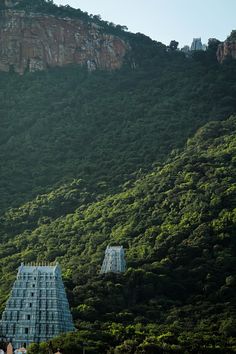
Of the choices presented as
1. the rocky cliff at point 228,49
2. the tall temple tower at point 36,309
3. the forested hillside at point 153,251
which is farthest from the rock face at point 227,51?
the tall temple tower at point 36,309

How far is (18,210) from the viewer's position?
121 metres

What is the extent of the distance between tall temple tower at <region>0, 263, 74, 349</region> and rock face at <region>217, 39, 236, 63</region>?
81.4 metres

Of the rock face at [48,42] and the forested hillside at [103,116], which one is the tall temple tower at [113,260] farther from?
the rock face at [48,42]

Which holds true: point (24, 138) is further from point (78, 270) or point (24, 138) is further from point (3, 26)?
point (78, 270)

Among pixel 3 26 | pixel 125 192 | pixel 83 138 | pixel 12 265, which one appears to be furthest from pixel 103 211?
pixel 3 26

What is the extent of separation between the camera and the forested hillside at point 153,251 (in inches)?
→ 3194

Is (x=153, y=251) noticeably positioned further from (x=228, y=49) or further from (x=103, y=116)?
(x=228, y=49)

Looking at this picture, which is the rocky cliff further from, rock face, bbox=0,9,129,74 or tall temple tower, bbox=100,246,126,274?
tall temple tower, bbox=100,246,126,274

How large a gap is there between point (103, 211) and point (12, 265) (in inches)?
529

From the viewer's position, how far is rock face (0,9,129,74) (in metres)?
155

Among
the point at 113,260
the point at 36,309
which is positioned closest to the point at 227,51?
the point at 113,260

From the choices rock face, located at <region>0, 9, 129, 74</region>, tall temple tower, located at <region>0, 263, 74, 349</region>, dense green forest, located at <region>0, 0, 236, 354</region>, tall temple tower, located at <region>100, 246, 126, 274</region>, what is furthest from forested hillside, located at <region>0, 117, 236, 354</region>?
rock face, located at <region>0, 9, 129, 74</region>

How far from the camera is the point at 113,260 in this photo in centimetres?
9588

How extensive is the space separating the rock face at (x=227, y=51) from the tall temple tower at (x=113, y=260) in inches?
2703
